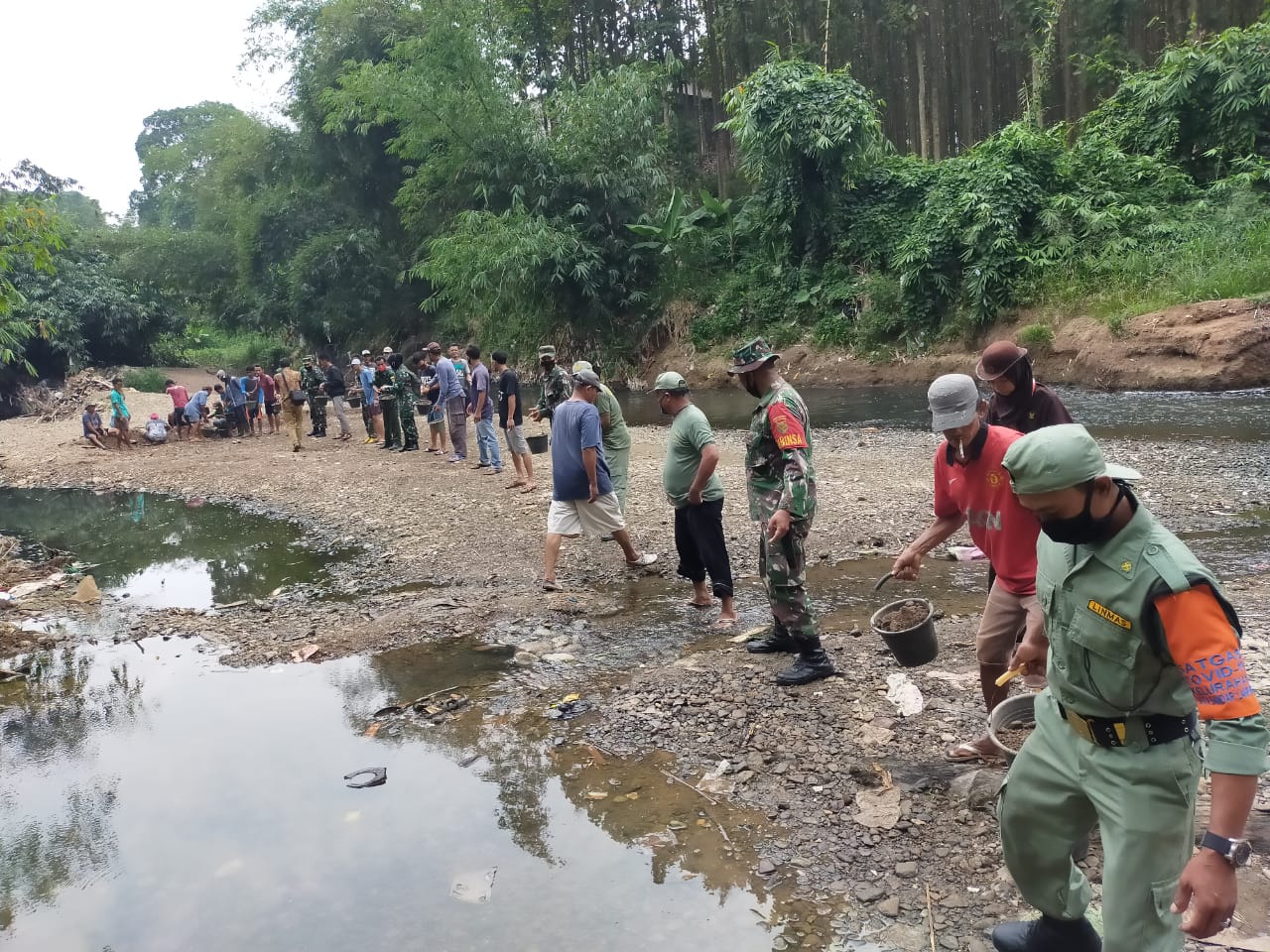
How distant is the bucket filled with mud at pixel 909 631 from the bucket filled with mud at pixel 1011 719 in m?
0.55

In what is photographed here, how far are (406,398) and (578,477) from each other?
912 cm

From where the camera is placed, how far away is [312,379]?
1838 centimetres

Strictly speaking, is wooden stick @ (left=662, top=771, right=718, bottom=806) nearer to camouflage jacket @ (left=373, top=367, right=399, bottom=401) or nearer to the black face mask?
the black face mask

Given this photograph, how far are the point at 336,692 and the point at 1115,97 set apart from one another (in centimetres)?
2355

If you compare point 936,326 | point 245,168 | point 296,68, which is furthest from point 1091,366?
point 245,168

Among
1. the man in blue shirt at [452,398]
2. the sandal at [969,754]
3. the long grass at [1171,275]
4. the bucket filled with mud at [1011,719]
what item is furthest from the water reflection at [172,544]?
the long grass at [1171,275]

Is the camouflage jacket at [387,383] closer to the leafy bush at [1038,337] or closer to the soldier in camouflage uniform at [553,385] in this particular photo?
the soldier in camouflage uniform at [553,385]

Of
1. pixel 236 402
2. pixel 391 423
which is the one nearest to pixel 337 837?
pixel 391 423

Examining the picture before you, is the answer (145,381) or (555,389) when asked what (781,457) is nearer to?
(555,389)

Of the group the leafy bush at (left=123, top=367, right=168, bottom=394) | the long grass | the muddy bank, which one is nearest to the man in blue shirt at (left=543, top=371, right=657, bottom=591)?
the muddy bank

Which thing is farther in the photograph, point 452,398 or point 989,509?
point 452,398

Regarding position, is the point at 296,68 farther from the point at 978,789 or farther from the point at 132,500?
the point at 978,789

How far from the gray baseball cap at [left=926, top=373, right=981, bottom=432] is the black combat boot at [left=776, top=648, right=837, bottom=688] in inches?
76.5

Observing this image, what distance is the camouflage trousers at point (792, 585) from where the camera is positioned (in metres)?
5.00
